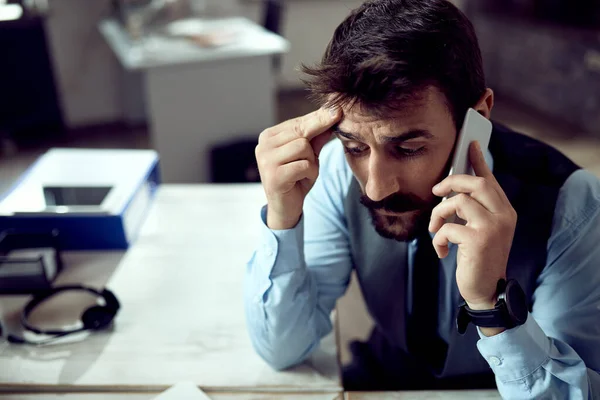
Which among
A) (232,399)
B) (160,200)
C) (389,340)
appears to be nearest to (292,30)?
(160,200)

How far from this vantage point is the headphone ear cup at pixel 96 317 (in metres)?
0.99

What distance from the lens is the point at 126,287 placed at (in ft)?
3.67

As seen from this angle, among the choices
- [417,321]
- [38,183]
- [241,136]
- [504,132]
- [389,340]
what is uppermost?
[504,132]

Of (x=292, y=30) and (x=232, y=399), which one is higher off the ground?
(x=232, y=399)

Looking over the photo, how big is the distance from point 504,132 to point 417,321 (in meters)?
0.39

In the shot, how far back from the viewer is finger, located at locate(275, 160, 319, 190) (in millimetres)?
857

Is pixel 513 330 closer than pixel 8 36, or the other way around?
pixel 513 330

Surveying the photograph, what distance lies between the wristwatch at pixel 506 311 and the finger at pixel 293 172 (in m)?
0.32

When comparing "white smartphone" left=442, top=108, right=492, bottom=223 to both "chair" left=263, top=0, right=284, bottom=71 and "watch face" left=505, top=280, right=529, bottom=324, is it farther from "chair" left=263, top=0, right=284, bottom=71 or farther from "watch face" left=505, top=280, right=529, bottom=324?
"chair" left=263, top=0, right=284, bottom=71

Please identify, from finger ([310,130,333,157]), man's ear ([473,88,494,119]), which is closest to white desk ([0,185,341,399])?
finger ([310,130,333,157])

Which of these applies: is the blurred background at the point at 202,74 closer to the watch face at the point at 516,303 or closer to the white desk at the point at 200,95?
the white desk at the point at 200,95

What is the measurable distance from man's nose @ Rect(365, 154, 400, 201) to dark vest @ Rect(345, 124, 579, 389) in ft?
0.53

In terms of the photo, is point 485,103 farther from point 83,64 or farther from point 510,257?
point 83,64

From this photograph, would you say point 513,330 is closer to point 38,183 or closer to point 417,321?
point 417,321
